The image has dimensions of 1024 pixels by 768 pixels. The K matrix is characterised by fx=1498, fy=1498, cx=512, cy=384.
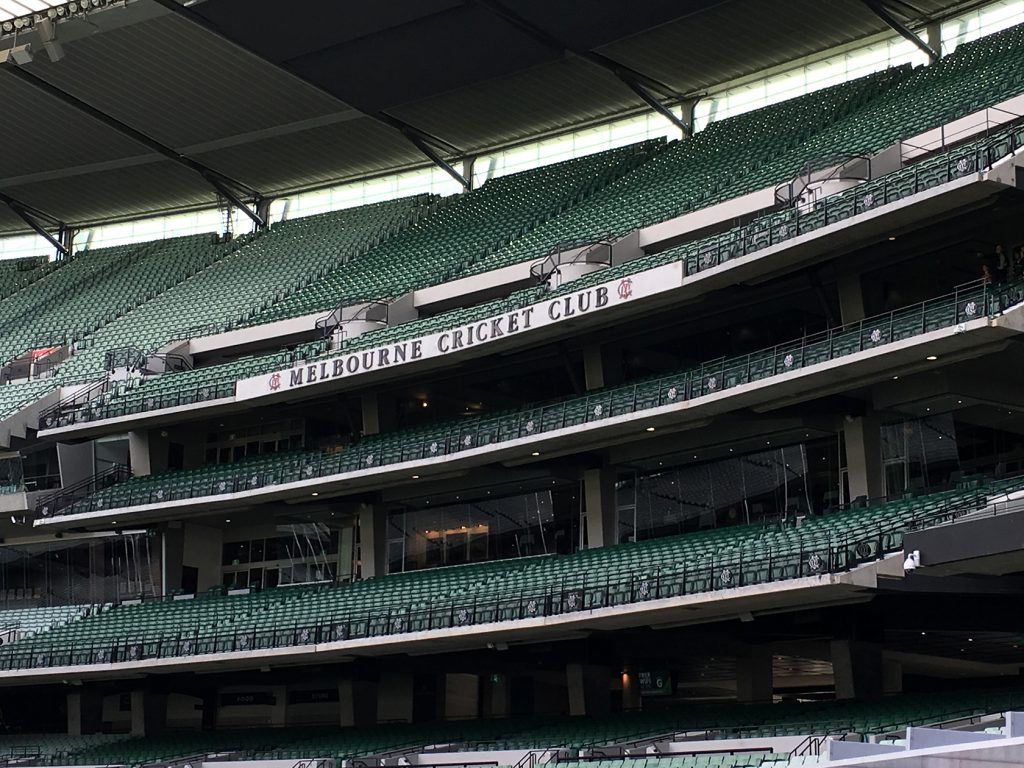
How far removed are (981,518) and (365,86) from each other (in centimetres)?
2968

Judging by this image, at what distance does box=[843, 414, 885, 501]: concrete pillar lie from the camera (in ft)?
104

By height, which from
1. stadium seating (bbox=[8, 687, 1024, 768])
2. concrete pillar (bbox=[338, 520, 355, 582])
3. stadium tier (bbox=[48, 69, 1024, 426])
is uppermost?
stadium tier (bbox=[48, 69, 1024, 426])

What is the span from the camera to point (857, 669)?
3044 centimetres

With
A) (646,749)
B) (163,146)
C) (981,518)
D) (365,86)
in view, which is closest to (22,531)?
(163,146)

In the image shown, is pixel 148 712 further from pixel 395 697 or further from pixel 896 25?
pixel 896 25

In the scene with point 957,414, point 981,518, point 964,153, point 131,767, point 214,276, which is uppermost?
point 214,276

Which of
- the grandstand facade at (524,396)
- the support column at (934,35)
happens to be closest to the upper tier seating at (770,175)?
the grandstand facade at (524,396)

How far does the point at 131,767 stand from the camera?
3762cm

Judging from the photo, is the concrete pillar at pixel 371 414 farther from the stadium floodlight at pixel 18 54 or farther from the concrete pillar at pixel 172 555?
the stadium floodlight at pixel 18 54

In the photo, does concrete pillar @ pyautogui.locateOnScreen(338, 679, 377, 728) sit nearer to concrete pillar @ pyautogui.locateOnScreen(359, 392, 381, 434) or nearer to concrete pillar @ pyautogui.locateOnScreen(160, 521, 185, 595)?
concrete pillar @ pyautogui.locateOnScreen(359, 392, 381, 434)

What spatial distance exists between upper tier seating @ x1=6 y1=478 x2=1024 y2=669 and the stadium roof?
16.0 m

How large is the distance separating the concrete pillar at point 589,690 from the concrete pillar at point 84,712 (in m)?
16.5

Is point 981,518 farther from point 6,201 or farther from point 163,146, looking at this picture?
point 6,201

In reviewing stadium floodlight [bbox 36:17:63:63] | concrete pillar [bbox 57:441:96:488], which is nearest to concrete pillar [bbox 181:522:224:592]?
concrete pillar [bbox 57:441:96:488]
